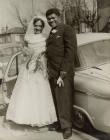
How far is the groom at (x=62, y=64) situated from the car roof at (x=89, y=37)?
13cm

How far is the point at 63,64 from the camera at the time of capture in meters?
2.35

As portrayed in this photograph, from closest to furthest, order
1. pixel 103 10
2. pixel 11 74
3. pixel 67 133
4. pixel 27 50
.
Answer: pixel 103 10 < pixel 67 133 < pixel 27 50 < pixel 11 74

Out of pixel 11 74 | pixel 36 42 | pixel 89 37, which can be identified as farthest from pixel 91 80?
pixel 11 74

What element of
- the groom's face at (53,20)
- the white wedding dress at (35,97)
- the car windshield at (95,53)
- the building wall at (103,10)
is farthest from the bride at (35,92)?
the building wall at (103,10)

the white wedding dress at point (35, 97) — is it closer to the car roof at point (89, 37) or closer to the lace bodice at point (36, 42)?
the lace bodice at point (36, 42)

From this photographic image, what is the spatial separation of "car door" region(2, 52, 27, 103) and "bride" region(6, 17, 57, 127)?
0.08 meters

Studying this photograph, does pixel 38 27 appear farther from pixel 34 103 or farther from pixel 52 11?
pixel 34 103

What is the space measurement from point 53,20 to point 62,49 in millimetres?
151

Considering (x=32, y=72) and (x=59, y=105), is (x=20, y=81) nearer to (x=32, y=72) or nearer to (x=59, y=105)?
(x=32, y=72)

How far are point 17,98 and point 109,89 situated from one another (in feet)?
1.83

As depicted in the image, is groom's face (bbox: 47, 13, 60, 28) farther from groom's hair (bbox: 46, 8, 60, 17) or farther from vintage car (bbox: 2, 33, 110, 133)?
vintage car (bbox: 2, 33, 110, 133)

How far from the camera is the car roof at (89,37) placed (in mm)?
2435

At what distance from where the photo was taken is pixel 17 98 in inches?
99.2

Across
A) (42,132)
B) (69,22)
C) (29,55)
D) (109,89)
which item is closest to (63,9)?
(69,22)
